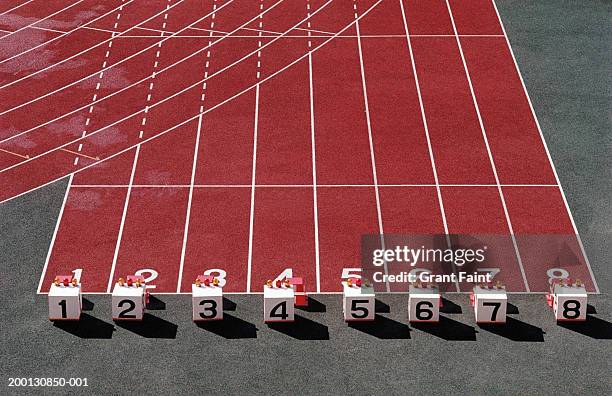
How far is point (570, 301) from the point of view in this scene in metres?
17.6

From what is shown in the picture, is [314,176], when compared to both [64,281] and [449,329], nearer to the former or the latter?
[449,329]

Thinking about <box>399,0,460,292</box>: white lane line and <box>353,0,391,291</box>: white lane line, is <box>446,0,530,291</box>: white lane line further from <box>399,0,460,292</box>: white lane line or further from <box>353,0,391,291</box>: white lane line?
<box>353,0,391,291</box>: white lane line

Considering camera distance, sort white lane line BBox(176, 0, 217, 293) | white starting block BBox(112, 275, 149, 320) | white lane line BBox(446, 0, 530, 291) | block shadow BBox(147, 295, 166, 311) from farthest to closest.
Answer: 1. white lane line BBox(446, 0, 530, 291)
2. white lane line BBox(176, 0, 217, 293)
3. block shadow BBox(147, 295, 166, 311)
4. white starting block BBox(112, 275, 149, 320)

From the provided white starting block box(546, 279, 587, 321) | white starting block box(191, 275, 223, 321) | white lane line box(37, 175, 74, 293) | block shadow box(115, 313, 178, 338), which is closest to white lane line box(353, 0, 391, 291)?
white starting block box(546, 279, 587, 321)

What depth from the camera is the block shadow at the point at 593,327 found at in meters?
17.5

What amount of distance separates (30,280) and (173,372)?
142 inches

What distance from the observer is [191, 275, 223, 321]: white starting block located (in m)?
17.6

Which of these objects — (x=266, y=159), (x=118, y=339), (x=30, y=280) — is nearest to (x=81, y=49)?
(x=266, y=159)

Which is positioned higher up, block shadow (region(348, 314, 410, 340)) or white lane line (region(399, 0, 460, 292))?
white lane line (region(399, 0, 460, 292))

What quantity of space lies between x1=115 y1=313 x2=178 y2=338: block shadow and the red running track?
80cm

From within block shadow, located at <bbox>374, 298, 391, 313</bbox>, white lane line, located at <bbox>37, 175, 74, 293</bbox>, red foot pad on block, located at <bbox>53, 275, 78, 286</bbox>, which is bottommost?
block shadow, located at <bbox>374, 298, 391, 313</bbox>

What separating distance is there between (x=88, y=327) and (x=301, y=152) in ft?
21.8

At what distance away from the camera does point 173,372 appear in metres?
16.6

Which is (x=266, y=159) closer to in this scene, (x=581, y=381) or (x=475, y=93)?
(x=475, y=93)
